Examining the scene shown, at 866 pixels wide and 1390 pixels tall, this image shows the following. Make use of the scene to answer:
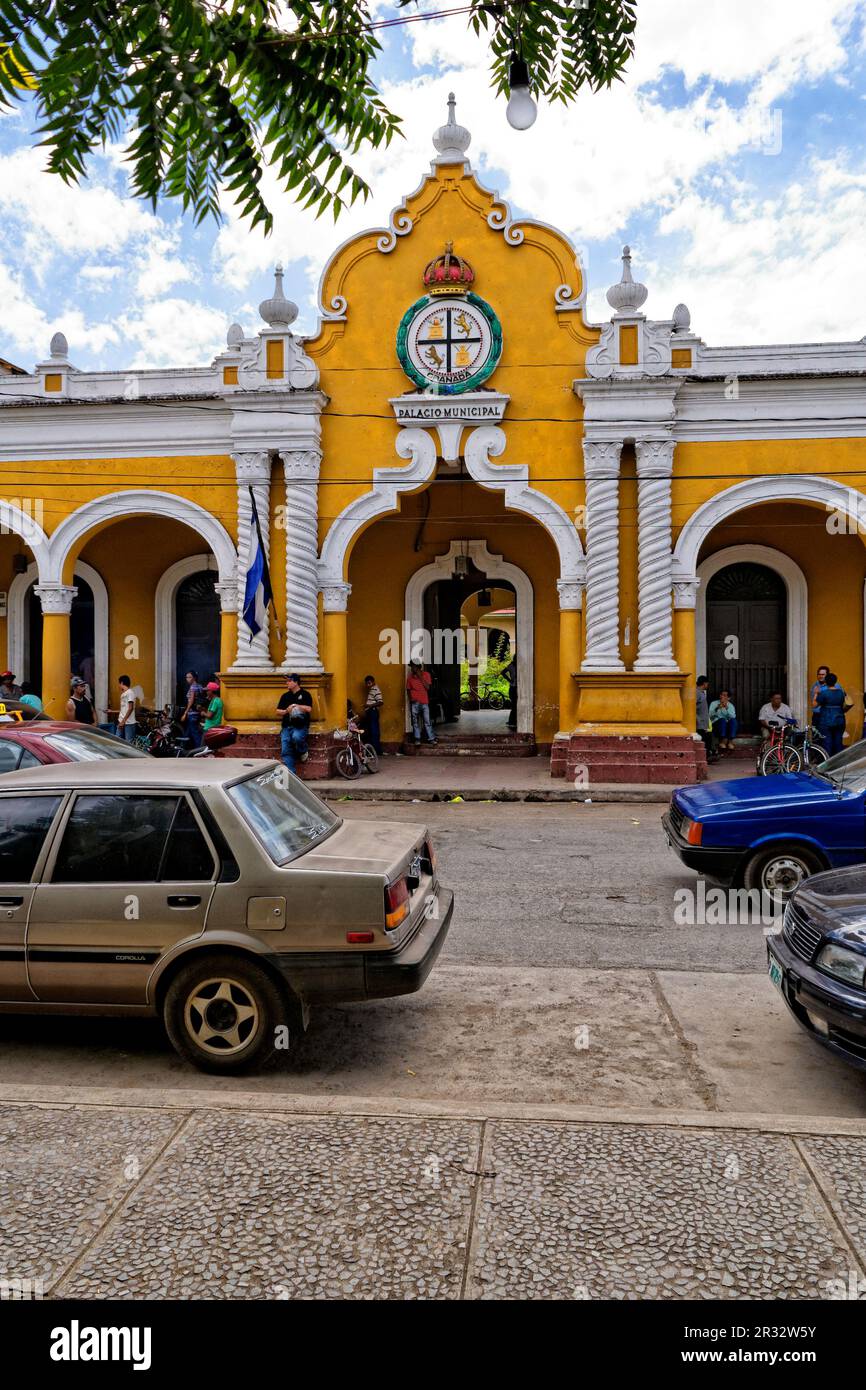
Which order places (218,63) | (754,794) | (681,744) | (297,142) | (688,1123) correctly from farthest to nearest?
(681,744) → (754,794) → (688,1123) → (297,142) → (218,63)

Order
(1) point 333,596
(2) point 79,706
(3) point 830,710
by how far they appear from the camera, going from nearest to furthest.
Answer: (3) point 830,710, (1) point 333,596, (2) point 79,706

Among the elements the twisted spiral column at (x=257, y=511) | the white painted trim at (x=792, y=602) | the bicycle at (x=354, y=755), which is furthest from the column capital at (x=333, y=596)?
the white painted trim at (x=792, y=602)

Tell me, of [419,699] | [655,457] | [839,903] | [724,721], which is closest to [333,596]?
[419,699]

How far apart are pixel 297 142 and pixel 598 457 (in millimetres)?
13238

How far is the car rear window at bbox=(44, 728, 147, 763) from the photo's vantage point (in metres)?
7.78

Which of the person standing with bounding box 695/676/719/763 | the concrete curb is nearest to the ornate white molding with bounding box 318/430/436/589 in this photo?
the person standing with bounding box 695/676/719/763

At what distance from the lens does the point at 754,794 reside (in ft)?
25.0

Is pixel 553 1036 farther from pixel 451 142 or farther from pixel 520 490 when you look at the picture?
pixel 451 142

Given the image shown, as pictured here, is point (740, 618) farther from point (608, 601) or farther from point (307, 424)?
point (307, 424)

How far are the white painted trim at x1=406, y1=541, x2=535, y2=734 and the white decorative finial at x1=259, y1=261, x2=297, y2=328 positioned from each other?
492 cm

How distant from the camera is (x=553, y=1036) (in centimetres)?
480

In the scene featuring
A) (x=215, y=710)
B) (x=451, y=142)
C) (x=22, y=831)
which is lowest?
(x=22, y=831)

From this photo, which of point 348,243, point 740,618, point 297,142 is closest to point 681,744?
point 740,618

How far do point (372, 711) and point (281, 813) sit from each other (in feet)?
39.8
